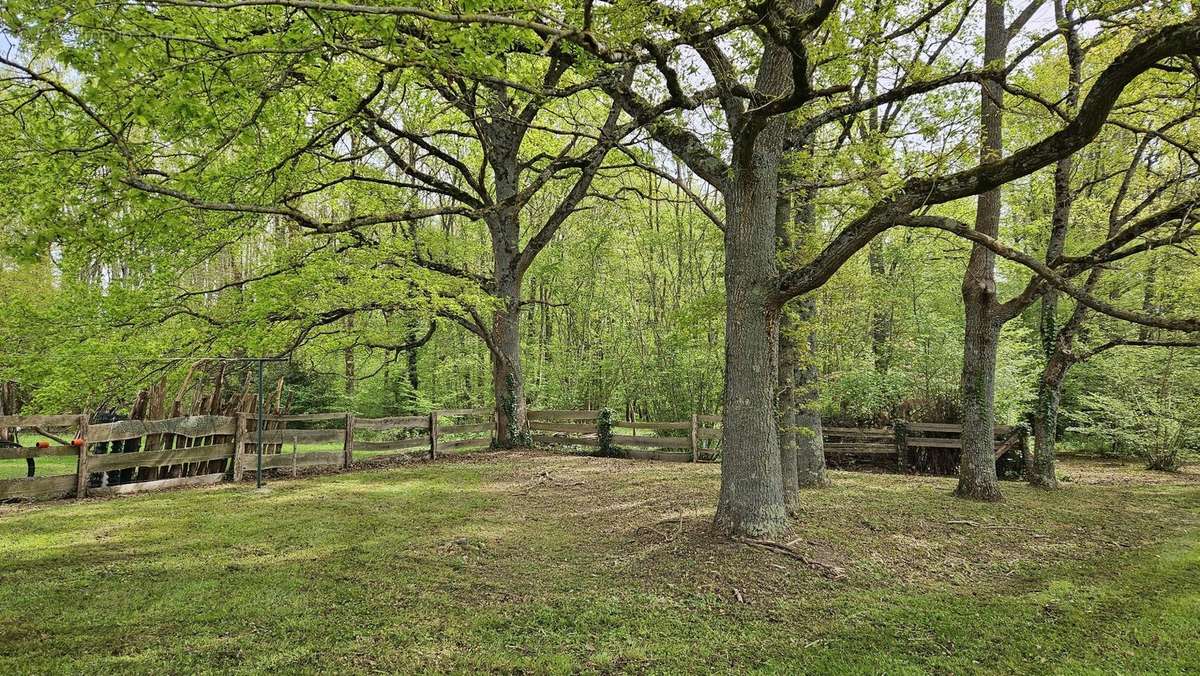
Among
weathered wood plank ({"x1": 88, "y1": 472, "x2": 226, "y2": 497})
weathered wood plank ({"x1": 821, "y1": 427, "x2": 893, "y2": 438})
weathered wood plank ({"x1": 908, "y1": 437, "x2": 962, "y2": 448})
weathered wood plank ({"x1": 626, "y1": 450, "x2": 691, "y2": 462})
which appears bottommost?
weathered wood plank ({"x1": 88, "y1": 472, "x2": 226, "y2": 497})

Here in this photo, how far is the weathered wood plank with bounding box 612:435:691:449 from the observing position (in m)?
12.7

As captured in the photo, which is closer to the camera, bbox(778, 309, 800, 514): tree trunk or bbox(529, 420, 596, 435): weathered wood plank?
bbox(778, 309, 800, 514): tree trunk

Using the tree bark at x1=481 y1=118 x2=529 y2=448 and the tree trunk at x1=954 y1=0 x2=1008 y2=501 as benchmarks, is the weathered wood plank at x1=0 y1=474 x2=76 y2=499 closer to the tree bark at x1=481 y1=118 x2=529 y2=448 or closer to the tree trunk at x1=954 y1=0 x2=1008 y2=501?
the tree bark at x1=481 y1=118 x2=529 y2=448

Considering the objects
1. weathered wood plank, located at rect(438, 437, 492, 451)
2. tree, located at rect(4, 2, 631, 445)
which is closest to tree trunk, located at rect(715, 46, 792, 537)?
tree, located at rect(4, 2, 631, 445)

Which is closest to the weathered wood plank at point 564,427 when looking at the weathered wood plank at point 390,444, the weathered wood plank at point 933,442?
the weathered wood plank at point 390,444

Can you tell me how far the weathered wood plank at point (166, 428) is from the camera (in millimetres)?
8336

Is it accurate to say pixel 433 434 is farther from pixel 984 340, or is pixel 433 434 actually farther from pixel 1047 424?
pixel 1047 424

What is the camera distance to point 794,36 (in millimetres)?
3906

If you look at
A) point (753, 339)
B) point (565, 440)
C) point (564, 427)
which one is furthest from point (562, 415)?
point (753, 339)

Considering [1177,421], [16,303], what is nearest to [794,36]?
[16,303]

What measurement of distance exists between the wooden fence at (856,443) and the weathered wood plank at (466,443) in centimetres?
226

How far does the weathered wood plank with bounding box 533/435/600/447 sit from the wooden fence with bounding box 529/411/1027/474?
0.08 ft

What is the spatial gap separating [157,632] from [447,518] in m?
3.64

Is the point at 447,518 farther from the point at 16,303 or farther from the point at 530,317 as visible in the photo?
the point at 530,317
